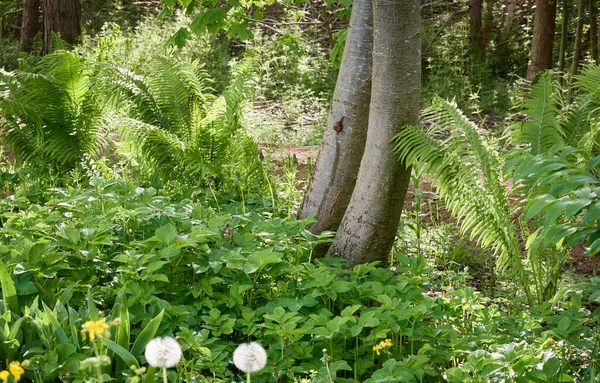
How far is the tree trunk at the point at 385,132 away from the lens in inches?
155

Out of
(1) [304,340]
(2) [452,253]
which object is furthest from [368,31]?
(1) [304,340]

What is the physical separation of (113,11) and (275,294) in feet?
47.6

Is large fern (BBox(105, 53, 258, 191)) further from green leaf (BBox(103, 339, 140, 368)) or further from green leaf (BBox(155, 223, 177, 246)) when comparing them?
green leaf (BBox(103, 339, 140, 368))

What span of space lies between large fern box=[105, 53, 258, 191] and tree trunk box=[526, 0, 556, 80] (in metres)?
5.64

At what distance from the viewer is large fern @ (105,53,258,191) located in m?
5.46

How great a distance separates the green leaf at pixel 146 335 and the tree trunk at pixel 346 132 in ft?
6.13

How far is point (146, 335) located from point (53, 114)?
12.4 ft

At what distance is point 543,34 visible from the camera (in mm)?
10133

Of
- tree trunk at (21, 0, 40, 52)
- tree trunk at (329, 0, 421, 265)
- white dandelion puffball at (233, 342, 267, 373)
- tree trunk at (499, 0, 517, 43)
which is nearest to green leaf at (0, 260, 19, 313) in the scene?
white dandelion puffball at (233, 342, 267, 373)

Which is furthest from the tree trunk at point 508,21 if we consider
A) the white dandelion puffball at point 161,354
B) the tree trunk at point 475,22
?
the white dandelion puffball at point 161,354

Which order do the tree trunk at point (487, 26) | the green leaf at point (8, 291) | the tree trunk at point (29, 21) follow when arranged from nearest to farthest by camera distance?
the green leaf at point (8, 291)
the tree trunk at point (487, 26)
the tree trunk at point (29, 21)

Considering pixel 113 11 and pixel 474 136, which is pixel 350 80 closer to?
pixel 474 136

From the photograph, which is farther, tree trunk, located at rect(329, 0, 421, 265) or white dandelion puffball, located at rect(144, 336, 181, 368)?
tree trunk, located at rect(329, 0, 421, 265)

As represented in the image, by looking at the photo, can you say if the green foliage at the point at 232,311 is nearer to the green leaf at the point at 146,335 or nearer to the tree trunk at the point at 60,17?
the green leaf at the point at 146,335
